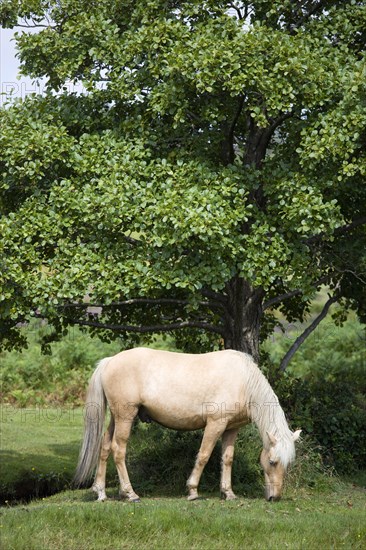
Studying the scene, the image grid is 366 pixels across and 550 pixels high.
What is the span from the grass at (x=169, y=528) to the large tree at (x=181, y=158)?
147 inches

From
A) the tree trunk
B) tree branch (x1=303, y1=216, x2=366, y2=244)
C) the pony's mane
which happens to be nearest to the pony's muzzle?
the pony's mane

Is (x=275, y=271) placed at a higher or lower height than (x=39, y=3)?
lower

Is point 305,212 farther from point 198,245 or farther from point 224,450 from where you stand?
point 224,450

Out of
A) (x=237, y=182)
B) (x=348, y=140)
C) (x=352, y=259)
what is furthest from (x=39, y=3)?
(x=352, y=259)

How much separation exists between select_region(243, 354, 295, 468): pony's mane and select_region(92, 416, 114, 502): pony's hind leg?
239 centimetres

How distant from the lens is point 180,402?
14.4 meters

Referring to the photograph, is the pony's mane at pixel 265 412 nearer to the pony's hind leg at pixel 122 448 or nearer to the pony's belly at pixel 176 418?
the pony's belly at pixel 176 418

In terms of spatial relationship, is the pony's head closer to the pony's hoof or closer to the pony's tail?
the pony's hoof

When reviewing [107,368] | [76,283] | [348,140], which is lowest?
[107,368]

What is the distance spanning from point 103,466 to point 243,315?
4305 millimetres

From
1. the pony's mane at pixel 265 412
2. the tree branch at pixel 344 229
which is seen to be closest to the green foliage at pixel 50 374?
the tree branch at pixel 344 229

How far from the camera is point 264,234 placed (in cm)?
1543

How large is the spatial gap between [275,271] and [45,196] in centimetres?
424

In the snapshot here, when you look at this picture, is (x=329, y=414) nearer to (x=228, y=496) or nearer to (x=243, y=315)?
(x=243, y=315)
